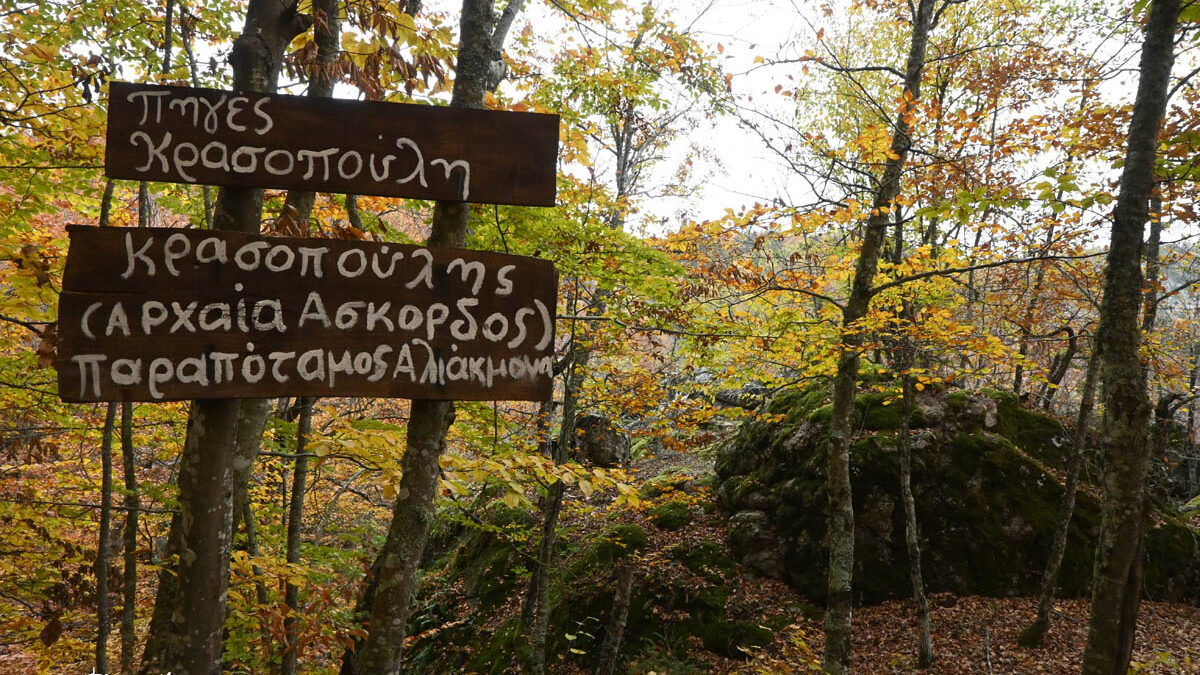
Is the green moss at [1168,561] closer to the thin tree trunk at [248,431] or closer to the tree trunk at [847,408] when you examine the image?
the tree trunk at [847,408]

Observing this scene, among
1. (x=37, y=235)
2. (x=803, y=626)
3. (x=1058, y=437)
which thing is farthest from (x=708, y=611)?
(x=37, y=235)

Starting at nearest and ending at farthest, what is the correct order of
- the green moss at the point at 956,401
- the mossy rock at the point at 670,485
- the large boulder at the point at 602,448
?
the green moss at the point at 956,401, the mossy rock at the point at 670,485, the large boulder at the point at 602,448

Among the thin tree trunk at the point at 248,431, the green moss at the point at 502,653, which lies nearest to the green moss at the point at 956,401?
the green moss at the point at 502,653

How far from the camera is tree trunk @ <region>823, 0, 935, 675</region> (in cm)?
516

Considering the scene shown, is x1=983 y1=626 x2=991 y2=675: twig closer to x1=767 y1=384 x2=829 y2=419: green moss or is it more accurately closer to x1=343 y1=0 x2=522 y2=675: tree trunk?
x1=767 y1=384 x2=829 y2=419: green moss

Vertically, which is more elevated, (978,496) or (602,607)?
(978,496)

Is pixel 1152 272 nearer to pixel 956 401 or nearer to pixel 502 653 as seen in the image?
pixel 956 401

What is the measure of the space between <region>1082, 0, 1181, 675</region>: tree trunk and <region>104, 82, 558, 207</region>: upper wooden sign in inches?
123

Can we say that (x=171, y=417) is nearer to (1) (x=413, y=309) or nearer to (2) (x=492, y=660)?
(2) (x=492, y=660)

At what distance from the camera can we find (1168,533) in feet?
28.4

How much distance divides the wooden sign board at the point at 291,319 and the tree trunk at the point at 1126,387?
3.08 m

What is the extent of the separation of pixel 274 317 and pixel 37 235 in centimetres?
561

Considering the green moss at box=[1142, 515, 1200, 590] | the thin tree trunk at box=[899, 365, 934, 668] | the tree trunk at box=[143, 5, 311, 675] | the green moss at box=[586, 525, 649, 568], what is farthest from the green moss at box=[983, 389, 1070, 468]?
the tree trunk at box=[143, 5, 311, 675]

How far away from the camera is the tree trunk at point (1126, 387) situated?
2.91 metres
